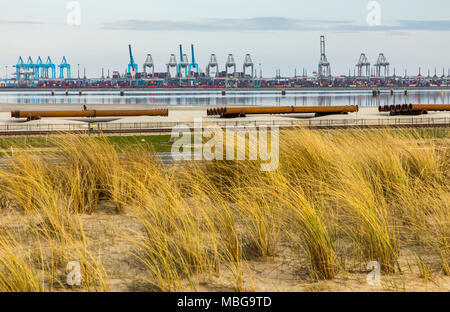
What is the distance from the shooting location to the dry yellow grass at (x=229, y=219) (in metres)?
6.45

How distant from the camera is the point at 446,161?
11.5m

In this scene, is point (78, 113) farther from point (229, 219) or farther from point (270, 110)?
point (229, 219)

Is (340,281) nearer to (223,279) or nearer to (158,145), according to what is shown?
(223,279)

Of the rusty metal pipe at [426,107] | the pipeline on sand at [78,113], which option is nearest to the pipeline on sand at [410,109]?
the rusty metal pipe at [426,107]

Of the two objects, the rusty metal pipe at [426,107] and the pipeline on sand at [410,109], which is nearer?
the pipeline on sand at [410,109]

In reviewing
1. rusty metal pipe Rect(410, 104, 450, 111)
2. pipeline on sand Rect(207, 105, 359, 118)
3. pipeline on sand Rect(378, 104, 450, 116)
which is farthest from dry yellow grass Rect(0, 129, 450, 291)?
rusty metal pipe Rect(410, 104, 450, 111)

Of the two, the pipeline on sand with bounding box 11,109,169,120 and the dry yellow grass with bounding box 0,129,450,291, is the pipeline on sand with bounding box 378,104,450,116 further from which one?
the dry yellow grass with bounding box 0,129,450,291

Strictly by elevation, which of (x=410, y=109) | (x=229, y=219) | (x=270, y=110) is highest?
(x=270, y=110)

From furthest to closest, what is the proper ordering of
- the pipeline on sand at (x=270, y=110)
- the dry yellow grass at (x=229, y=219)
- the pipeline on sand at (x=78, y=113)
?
the pipeline on sand at (x=270, y=110)
the pipeline on sand at (x=78, y=113)
the dry yellow grass at (x=229, y=219)

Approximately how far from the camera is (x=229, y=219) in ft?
23.6

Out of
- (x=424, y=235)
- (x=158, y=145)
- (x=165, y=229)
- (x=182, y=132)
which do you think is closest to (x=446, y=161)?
(x=424, y=235)

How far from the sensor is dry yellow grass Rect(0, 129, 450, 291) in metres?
6.45

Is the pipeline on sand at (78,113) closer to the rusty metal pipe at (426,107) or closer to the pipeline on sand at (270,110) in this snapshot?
the pipeline on sand at (270,110)

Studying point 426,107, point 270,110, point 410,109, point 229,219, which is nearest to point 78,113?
point 270,110
